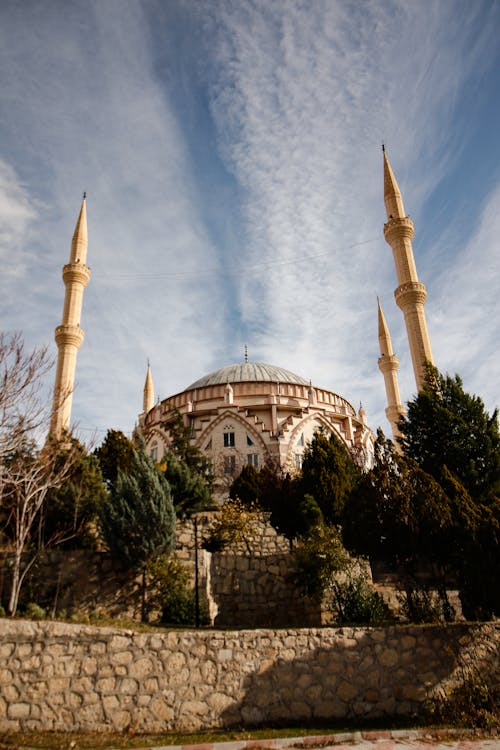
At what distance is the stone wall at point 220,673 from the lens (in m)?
7.74

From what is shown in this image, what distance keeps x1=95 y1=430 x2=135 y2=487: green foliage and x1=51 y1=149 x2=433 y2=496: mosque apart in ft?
26.4

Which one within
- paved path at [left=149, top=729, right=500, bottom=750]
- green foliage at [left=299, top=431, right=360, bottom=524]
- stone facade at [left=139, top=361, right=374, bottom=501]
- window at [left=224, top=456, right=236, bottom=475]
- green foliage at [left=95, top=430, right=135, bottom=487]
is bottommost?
paved path at [left=149, top=729, right=500, bottom=750]

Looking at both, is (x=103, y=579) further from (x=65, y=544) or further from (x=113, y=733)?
(x=113, y=733)

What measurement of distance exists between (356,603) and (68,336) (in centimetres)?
2190

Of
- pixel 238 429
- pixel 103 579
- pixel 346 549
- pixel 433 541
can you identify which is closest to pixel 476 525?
pixel 433 541

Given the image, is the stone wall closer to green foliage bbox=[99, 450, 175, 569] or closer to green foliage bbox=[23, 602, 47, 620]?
green foliage bbox=[23, 602, 47, 620]

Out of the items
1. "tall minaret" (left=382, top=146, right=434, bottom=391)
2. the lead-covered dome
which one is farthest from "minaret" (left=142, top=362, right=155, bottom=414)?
"tall minaret" (left=382, top=146, right=434, bottom=391)

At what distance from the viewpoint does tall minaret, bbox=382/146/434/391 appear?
89.4 ft

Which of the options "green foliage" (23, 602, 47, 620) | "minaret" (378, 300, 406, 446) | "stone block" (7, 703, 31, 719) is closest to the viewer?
"stone block" (7, 703, 31, 719)

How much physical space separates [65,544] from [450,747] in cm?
912

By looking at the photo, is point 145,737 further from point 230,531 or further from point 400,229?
point 400,229

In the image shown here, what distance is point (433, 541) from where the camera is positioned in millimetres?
11070

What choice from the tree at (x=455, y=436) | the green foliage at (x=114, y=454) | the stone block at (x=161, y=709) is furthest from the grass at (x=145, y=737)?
the green foliage at (x=114, y=454)

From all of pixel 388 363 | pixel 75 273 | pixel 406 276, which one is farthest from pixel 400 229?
pixel 75 273
